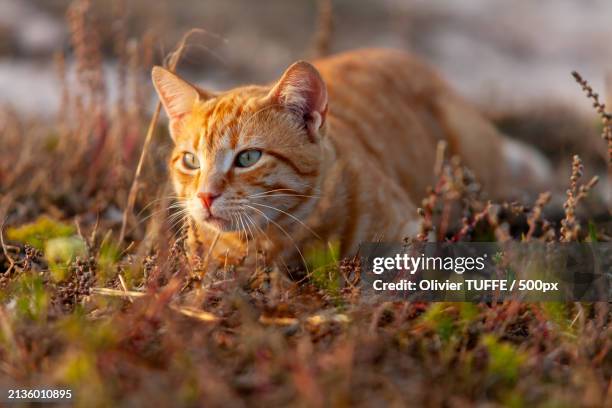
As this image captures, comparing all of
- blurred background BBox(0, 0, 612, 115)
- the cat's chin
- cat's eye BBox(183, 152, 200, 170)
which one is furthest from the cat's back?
blurred background BBox(0, 0, 612, 115)

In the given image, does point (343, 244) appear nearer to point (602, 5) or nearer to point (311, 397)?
point (311, 397)

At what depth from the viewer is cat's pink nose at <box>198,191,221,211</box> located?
2299mm

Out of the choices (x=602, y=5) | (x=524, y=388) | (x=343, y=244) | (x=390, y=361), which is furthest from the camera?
(x=602, y=5)

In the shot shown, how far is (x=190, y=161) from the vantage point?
2590 millimetres

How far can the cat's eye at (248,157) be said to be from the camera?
7.97 feet

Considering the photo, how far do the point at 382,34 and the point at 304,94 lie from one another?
5.78 meters

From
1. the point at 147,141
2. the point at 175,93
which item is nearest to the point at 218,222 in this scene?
the point at 147,141

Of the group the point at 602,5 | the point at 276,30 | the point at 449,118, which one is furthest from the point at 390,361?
the point at 602,5

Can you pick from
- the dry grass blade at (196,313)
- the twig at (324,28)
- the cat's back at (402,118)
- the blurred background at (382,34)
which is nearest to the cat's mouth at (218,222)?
the dry grass blade at (196,313)

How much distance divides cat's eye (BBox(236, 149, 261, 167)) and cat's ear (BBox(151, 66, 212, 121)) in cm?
40

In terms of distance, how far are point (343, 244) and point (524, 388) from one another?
1.13 meters

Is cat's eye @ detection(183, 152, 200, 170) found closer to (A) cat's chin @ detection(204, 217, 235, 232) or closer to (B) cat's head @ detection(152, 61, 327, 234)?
(B) cat's head @ detection(152, 61, 327, 234)

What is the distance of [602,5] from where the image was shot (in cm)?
817

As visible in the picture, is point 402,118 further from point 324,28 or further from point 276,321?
point 276,321
